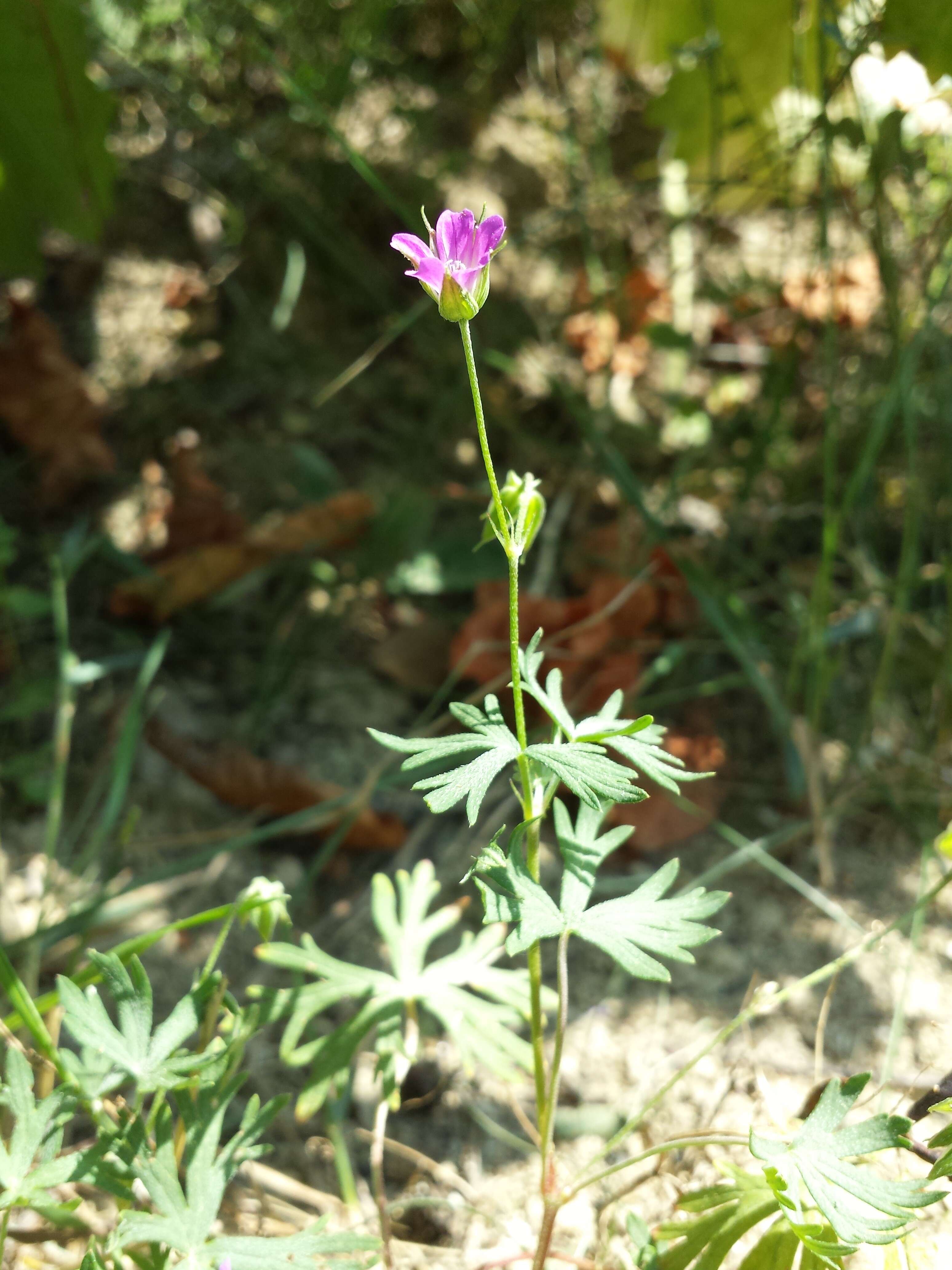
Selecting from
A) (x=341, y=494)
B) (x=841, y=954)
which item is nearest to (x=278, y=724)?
(x=341, y=494)

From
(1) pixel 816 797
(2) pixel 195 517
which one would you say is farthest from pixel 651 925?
(2) pixel 195 517

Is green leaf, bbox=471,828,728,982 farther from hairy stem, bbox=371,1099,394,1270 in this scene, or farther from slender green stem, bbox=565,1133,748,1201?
hairy stem, bbox=371,1099,394,1270

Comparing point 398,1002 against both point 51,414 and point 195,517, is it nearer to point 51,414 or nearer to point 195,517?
point 195,517

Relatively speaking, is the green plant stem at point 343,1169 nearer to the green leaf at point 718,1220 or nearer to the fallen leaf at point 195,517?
the green leaf at point 718,1220

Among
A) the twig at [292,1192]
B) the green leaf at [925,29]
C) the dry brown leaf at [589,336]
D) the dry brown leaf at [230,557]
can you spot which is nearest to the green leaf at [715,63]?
the green leaf at [925,29]

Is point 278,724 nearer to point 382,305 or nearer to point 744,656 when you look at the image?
point 744,656
